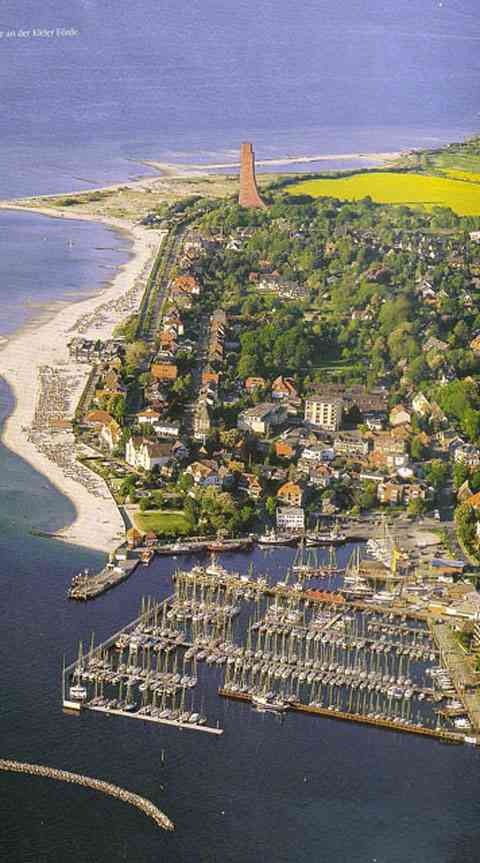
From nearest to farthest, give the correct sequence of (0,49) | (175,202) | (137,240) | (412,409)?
(412,409), (137,240), (175,202), (0,49)

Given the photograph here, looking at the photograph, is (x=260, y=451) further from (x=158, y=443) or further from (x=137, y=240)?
(x=137, y=240)

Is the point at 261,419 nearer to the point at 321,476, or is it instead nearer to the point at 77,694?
the point at 321,476

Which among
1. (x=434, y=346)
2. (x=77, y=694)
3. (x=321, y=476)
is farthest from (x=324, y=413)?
(x=77, y=694)

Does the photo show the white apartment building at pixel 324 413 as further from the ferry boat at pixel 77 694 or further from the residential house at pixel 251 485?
the ferry boat at pixel 77 694

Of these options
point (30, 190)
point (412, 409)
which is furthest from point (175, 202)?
point (412, 409)

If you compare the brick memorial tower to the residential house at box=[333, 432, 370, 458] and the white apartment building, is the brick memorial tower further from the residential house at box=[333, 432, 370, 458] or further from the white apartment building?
the residential house at box=[333, 432, 370, 458]

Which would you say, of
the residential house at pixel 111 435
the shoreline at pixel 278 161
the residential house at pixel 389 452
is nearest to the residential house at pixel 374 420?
the residential house at pixel 389 452
